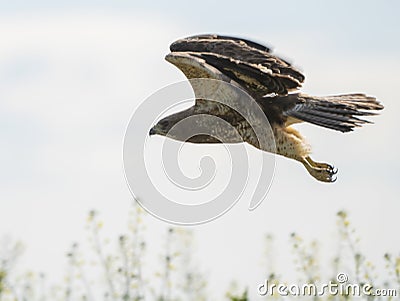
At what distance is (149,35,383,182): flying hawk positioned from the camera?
10.5 m

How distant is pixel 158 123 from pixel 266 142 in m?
1.10

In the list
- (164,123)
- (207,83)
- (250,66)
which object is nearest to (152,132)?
(164,123)

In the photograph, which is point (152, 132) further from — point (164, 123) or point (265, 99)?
point (265, 99)

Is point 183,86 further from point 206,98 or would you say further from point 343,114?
point 343,114

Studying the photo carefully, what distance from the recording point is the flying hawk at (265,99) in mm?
10469

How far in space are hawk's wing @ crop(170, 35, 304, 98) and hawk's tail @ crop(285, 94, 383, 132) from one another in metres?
0.43

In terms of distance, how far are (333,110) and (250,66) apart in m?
1.00

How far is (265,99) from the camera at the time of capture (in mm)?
11195

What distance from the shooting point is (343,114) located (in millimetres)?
10883

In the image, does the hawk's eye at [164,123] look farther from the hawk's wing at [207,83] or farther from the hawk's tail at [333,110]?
the hawk's tail at [333,110]

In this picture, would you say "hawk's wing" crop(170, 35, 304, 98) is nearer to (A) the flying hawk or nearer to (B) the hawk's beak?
(A) the flying hawk

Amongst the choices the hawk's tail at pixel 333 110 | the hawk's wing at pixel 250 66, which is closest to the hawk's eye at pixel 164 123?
the hawk's wing at pixel 250 66

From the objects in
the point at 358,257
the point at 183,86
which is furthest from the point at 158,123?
the point at 358,257

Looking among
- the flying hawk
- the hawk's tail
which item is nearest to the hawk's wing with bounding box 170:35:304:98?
the flying hawk
